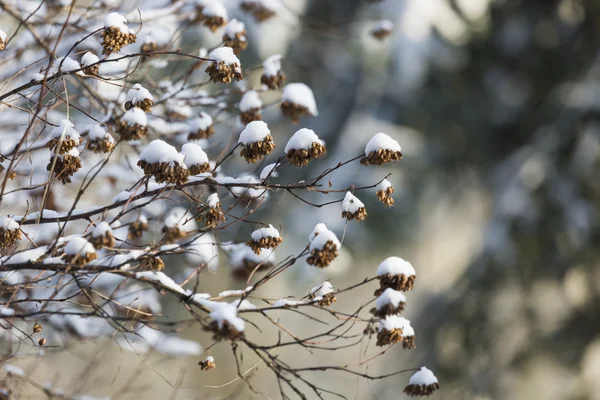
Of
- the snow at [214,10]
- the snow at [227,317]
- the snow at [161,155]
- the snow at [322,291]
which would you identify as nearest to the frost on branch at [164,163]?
the snow at [161,155]

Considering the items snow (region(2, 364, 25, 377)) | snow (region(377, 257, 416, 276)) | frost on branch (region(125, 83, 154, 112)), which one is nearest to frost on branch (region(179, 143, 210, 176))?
frost on branch (region(125, 83, 154, 112))

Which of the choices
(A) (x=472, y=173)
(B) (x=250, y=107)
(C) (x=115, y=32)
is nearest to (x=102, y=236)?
(C) (x=115, y=32)

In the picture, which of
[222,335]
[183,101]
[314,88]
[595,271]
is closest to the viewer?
[222,335]

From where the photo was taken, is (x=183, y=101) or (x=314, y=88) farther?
(x=314, y=88)

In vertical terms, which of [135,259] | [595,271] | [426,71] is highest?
[426,71]

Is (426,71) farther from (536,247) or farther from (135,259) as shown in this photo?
(135,259)

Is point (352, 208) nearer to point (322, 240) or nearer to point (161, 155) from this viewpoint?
point (322, 240)

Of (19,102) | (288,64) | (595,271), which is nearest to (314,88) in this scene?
(288,64)
